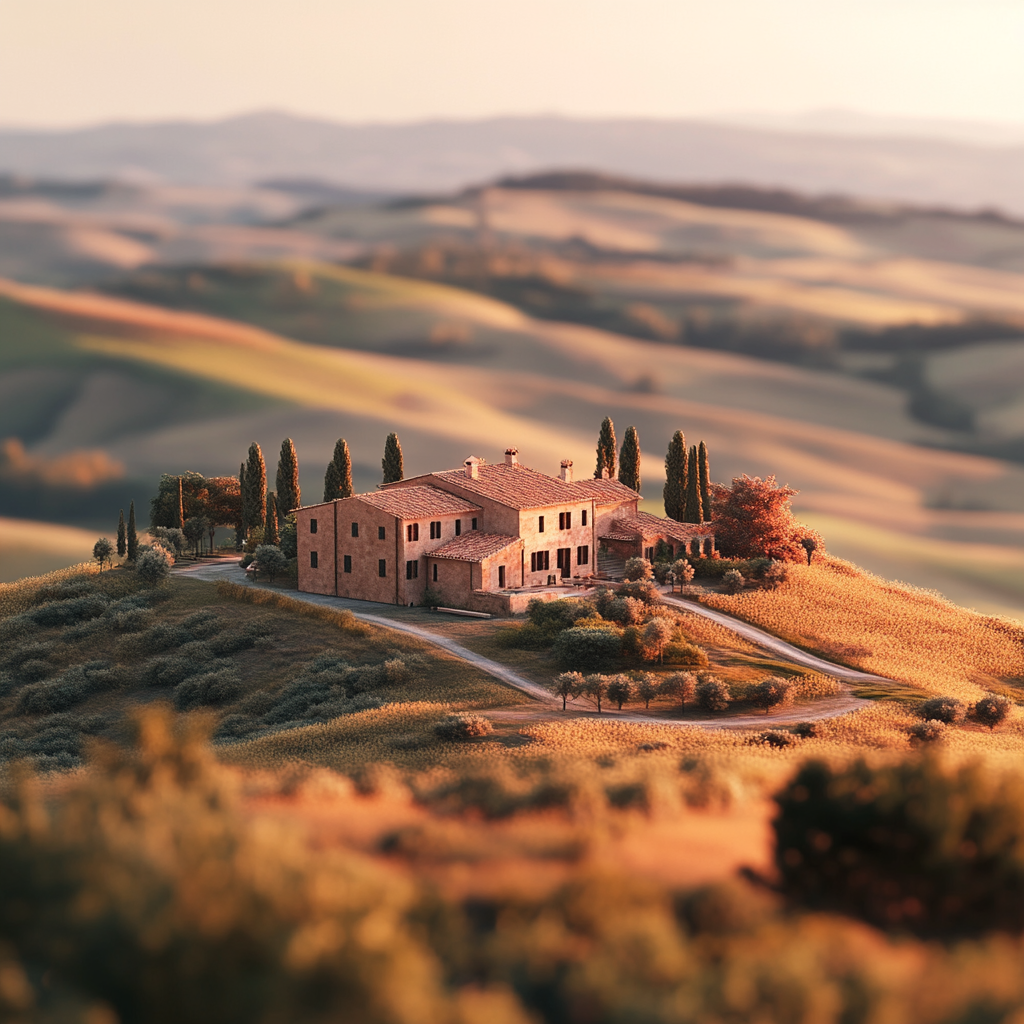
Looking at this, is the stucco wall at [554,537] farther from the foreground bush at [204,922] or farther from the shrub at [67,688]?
the foreground bush at [204,922]

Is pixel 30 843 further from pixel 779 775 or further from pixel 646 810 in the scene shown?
pixel 779 775

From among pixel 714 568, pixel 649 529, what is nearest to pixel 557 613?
pixel 714 568

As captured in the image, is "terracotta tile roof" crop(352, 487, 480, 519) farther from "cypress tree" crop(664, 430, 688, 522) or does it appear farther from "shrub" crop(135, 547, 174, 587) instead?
"cypress tree" crop(664, 430, 688, 522)

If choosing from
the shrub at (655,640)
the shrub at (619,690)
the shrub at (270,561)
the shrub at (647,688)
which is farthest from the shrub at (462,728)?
the shrub at (270,561)

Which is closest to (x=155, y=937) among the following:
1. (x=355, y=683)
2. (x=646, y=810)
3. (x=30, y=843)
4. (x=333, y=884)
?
(x=333, y=884)

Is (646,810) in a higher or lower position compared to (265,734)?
higher

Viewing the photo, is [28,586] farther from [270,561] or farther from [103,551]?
[270,561]
